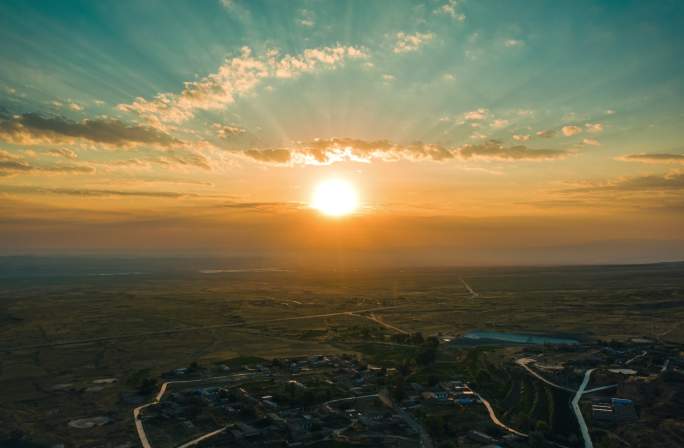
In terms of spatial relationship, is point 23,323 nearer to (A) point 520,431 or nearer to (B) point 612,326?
(A) point 520,431

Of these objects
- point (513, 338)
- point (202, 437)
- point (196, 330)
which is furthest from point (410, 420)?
point (196, 330)

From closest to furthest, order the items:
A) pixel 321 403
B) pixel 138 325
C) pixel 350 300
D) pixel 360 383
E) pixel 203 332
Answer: pixel 321 403 → pixel 360 383 → pixel 203 332 → pixel 138 325 → pixel 350 300

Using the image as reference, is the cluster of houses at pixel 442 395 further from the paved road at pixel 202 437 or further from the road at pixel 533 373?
the paved road at pixel 202 437

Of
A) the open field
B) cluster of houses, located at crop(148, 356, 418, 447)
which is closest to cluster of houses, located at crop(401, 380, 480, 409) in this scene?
cluster of houses, located at crop(148, 356, 418, 447)

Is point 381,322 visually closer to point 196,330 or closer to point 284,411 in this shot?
point 196,330

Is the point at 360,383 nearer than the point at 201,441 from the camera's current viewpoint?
No

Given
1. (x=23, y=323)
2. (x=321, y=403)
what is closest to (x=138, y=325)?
(x=23, y=323)
